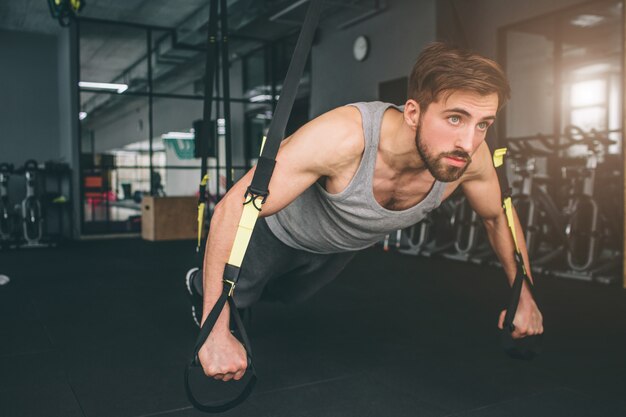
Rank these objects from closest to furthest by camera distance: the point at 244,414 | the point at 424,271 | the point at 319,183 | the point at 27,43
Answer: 1. the point at 319,183
2. the point at 244,414
3. the point at 424,271
4. the point at 27,43

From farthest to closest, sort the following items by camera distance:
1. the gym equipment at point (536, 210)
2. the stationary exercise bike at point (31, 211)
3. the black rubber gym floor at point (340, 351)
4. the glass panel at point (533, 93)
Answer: the glass panel at point (533, 93), the stationary exercise bike at point (31, 211), the gym equipment at point (536, 210), the black rubber gym floor at point (340, 351)

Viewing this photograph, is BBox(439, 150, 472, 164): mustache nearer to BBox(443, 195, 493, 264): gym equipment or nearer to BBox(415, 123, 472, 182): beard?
BBox(415, 123, 472, 182): beard

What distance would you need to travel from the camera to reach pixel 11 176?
25.5ft

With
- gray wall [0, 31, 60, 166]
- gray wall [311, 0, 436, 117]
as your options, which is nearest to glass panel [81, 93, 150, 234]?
gray wall [0, 31, 60, 166]

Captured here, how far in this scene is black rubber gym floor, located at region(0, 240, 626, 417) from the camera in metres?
1.78

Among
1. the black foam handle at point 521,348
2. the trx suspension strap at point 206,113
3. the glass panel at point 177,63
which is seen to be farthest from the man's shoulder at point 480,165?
the glass panel at point 177,63

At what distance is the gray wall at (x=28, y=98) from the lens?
7.97m

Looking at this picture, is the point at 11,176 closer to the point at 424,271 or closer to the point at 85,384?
the point at 424,271

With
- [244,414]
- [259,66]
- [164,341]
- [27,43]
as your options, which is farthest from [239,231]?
[259,66]

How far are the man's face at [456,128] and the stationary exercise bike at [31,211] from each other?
6422 millimetres

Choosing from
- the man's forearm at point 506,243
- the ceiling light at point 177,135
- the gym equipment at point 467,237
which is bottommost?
the gym equipment at point 467,237

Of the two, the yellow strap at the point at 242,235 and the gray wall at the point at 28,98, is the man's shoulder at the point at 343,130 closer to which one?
the yellow strap at the point at 242,235

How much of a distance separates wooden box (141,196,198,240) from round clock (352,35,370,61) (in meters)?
2.72

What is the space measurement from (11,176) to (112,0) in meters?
2.73
